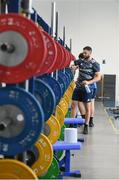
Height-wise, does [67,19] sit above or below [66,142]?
above

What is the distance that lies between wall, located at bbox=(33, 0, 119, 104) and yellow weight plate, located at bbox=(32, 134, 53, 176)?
1294 cm

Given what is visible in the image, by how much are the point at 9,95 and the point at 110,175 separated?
10.6 ft

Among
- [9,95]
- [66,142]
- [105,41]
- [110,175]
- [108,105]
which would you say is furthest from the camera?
[105,41]

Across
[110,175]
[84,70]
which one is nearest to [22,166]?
A: [110,175]

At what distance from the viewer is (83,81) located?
27.9 feet

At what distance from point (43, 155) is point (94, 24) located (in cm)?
1332

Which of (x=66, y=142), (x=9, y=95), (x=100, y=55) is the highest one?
(x=100, y=55)

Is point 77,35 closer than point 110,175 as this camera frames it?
No

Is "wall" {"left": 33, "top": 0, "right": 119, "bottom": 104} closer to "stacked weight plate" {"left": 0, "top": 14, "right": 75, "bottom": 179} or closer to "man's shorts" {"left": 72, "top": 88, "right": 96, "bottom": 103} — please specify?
"man's shorts" {"left": 72, "top": 88, "right": 96, "bottom": 103}

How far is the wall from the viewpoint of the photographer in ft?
53.2

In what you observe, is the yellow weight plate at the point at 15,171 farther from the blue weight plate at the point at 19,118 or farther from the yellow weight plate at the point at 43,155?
the yellow weight plate at the point at 43,155

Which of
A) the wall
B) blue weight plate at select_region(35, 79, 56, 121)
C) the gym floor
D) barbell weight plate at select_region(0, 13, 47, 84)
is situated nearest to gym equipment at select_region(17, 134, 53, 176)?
blue weight plate at select_region(35, 79, 56, 121)

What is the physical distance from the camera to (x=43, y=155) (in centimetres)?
337

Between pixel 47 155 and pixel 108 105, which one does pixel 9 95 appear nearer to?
pixel 47 155
